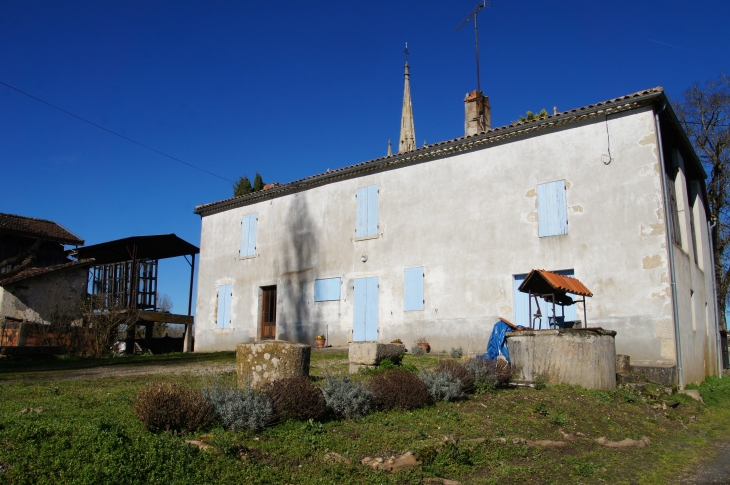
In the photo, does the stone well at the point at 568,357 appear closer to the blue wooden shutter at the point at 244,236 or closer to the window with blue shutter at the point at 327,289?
the window with blue shutter at the point at 327,289

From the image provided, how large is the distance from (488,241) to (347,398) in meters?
9.28

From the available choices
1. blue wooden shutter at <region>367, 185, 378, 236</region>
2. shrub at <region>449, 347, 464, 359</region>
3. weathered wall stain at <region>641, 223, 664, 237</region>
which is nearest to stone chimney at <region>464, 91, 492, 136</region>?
blue wooden shutter at <region>367, 185, 378, 236</region>

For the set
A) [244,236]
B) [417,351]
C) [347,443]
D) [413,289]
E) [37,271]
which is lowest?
[347,443]

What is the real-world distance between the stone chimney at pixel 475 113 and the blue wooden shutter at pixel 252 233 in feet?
25.9

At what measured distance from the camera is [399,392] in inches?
285

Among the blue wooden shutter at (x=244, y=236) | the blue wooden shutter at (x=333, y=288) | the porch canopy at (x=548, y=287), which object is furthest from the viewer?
the blue wooden shutter at (x=244, y=236)

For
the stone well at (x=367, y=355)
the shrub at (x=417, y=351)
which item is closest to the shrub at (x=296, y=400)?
the stone well at (x=367, y=355)

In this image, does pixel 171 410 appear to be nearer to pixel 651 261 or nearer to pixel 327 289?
pixel 651 261

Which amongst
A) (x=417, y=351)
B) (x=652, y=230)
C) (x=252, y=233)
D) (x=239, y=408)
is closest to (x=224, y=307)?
(x=252, y=233)

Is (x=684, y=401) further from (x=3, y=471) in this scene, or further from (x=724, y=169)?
(x=724, y=169)

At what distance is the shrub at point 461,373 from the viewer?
8.32 meters

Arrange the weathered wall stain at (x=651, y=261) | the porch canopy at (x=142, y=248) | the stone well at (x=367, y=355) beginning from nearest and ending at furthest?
the stone well at (x=367, y=355), the weathered wall stain at (x=651, y=261), the porch canopy at (x=142, y=248)

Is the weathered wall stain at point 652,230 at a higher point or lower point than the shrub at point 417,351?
higher

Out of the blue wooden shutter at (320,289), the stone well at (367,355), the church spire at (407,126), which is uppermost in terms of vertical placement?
the church spire at (407,126)
